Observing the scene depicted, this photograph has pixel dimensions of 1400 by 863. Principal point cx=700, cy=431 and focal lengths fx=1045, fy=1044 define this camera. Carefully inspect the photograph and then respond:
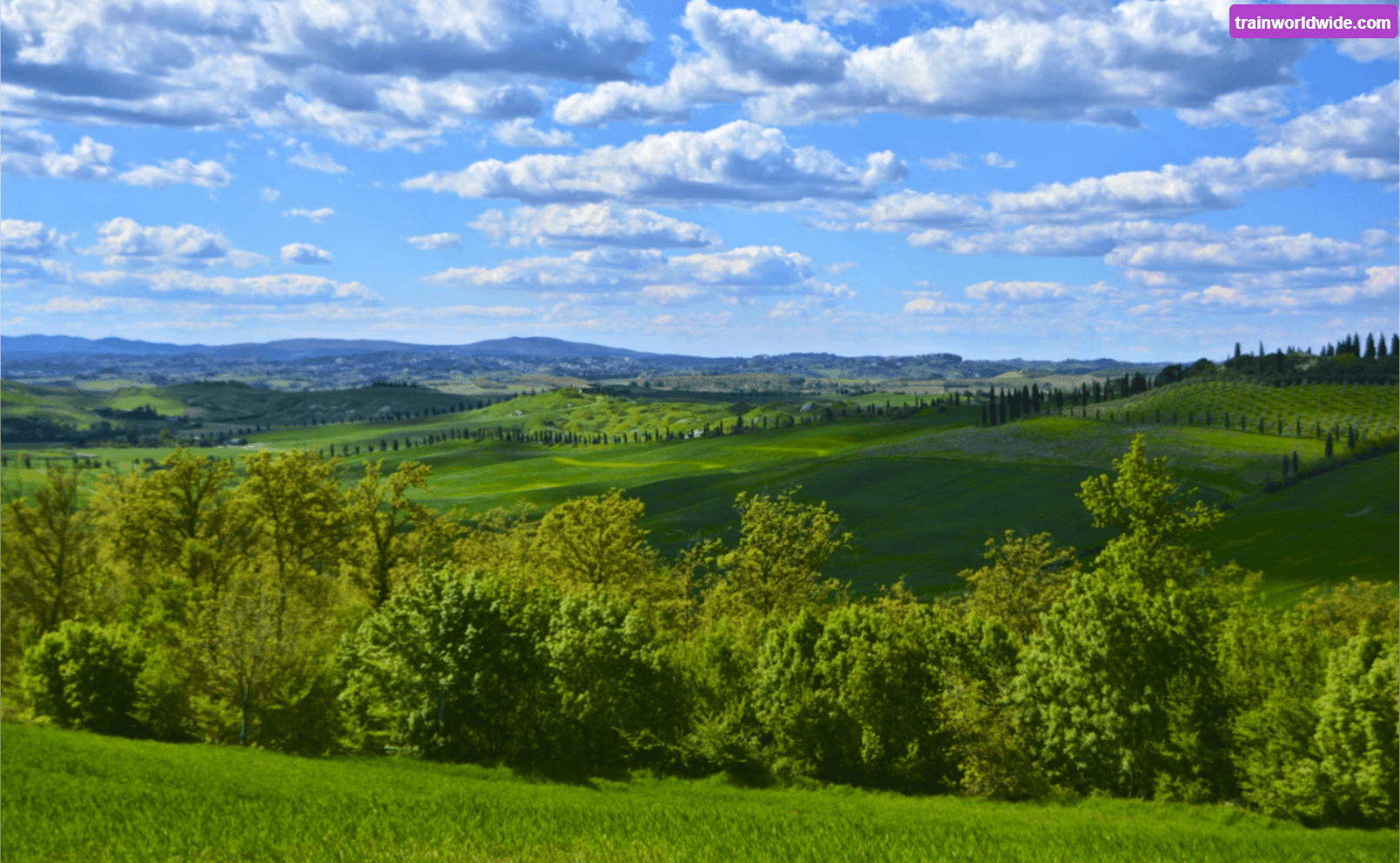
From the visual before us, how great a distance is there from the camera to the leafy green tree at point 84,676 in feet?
213

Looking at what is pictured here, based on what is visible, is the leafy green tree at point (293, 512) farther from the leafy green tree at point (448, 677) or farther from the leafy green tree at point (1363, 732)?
the leafy green tree at point (1363, 732)

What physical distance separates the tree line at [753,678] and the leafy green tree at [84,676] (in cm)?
16

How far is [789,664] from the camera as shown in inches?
2539

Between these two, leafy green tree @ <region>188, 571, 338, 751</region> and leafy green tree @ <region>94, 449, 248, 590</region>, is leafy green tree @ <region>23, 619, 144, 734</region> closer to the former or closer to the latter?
leafy green tree @ <region>188, 571, 338, 751</region>

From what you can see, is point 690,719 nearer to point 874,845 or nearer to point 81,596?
point 874,845

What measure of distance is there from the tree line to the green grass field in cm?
402

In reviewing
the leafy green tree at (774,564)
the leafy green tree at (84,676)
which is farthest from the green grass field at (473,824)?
the leafy green tree at (774,564)

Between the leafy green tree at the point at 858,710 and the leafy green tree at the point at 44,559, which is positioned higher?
the leafy green tree at the point at 44,559

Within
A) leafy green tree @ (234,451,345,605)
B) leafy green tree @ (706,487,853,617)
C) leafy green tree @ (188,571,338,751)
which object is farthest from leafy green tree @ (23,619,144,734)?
leafy green tree @ (706,487,853,617)

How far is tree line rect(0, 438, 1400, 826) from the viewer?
56.1 meters

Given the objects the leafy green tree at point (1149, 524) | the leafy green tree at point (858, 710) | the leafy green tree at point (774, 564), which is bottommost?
the leafy green tree at point (858, 710)

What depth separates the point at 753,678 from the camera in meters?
65.1

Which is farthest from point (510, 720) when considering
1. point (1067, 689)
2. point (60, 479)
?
point (60, 479)

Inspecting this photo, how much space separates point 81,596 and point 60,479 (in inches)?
355
